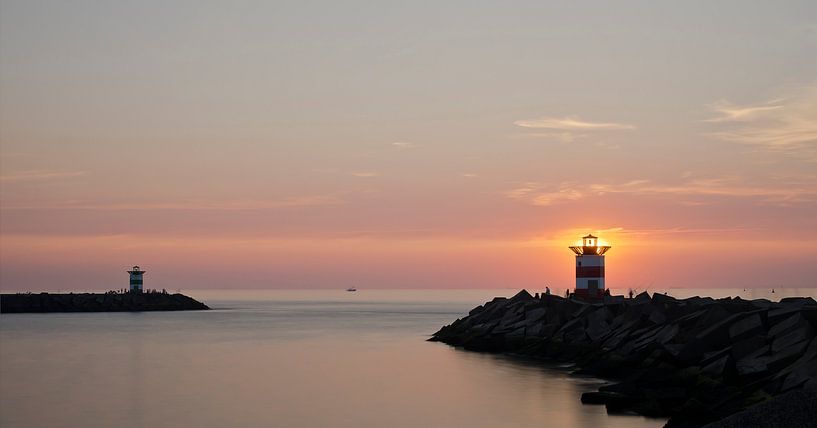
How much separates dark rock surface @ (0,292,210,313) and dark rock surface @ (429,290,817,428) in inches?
3188

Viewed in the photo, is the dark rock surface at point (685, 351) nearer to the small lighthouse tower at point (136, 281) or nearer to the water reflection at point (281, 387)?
the water reflection at point (281, 387)

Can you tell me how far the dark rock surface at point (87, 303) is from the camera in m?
115

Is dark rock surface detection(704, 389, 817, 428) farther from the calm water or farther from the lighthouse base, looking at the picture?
the lighthouse base

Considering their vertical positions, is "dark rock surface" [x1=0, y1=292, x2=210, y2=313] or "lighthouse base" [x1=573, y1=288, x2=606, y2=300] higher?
"lighthouse base" [x1=573, y1=288, x2=606, y2=300]

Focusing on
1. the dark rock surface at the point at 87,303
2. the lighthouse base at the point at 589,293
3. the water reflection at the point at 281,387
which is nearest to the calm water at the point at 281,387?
the water reflection at the point at 281,387

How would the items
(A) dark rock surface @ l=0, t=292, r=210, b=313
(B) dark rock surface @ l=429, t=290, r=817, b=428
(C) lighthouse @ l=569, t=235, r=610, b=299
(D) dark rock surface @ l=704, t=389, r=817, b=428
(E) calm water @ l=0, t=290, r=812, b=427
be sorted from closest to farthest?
(D) dark rock surface @ l=704, t=389, r=817, b=428 < (B) dark rock surface @ l=429, t=290, r=817, b=428 < (E) calm water @ l=0, t=290, r=812, b=427 < (C) lighthouse @ l=569, t=235, r=610, b=299 < (A) dark rock surface @ l=0, t=292, r=210, b=313

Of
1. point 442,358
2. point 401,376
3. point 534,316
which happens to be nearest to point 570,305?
point 534,316

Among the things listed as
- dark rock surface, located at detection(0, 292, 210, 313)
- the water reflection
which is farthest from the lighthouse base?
dark rock surface, located at detection(0, 292, 210, 313)

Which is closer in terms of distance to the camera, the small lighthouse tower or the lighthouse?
the lighthouse

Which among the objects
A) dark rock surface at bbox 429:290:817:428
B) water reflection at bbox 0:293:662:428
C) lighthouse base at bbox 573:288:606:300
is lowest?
water reflection at bbox 0:293:662:428

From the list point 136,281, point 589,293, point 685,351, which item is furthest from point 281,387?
point 136,281

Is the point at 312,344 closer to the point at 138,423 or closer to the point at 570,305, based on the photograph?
the point at 570,305

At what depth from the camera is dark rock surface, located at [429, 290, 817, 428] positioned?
21.2m

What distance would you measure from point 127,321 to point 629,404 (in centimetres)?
7366
